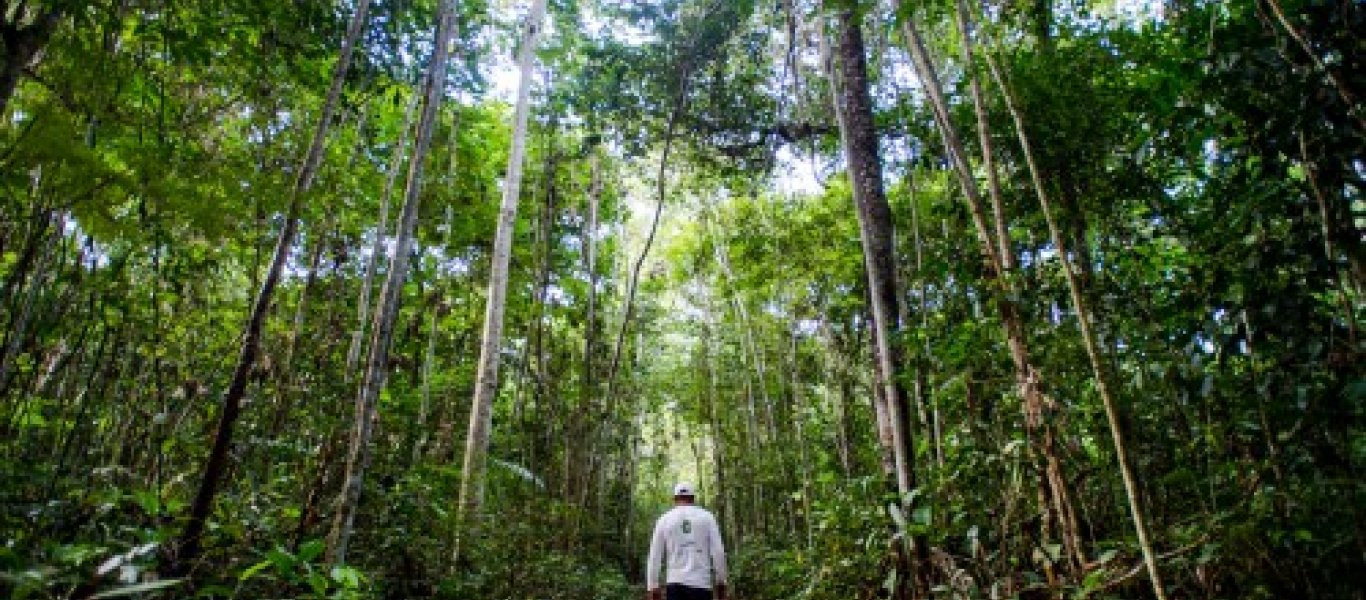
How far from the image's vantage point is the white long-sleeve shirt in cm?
535

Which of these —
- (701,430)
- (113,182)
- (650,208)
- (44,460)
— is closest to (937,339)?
(113,182)

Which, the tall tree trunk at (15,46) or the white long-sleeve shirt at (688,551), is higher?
the tall tree trunk at (15,46)

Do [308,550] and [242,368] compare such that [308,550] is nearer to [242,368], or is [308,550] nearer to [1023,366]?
[242,368]

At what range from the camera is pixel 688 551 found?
17.7ft

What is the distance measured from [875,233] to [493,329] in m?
4.10

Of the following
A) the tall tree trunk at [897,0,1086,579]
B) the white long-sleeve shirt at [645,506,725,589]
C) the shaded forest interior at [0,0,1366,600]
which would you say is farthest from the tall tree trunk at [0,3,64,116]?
the white long-sleeve shirt at [645,506,725,589]

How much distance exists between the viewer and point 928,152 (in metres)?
4.82

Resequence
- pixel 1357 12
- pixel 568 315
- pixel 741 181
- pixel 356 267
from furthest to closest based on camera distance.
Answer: pixel 568 315 < pixel 741 181 < pixel 356 267 < pixel 1357 12

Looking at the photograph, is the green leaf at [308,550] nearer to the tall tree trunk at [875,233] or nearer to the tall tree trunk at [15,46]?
the tall tree trunk at [15,46]

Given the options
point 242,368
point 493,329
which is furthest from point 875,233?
point 493,329

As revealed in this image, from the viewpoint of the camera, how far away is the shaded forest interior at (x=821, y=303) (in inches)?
99.0

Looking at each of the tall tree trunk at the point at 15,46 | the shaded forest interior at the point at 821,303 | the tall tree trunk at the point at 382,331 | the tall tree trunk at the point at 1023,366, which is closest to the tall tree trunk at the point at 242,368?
the shaded forest interior at the point at 821,303

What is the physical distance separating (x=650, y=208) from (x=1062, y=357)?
1506cm

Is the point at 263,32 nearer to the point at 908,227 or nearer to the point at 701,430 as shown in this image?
the point at 908,227
